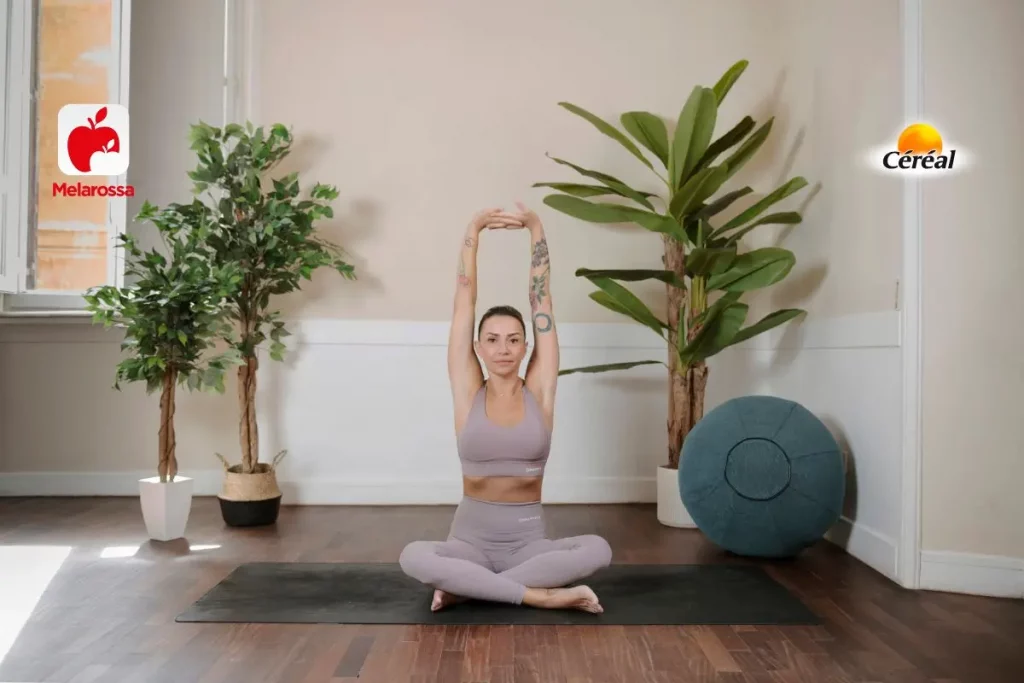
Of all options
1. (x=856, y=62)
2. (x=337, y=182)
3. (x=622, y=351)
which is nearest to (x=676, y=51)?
(x=856, y=62)

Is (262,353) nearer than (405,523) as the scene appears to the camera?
No

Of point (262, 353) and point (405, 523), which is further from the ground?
point (262, 353)

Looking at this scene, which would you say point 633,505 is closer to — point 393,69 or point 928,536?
point 928,536

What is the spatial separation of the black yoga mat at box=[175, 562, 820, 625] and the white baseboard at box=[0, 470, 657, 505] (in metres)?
1.17

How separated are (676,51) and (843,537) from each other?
7.87 feet

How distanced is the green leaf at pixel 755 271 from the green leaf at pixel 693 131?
46 centimetres

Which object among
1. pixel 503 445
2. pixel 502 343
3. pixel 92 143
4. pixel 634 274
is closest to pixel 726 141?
pixel 634 274

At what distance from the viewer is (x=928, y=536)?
2.60m

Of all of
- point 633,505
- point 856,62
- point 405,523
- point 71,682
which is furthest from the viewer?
point 633,505

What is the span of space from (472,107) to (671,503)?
208 cm

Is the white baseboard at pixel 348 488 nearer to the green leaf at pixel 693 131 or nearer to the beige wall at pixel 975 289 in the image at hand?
the green leaf at pixel 693 131

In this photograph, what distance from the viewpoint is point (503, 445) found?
2.43 meters

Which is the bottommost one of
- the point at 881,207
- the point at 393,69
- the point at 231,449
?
the point at 231,449

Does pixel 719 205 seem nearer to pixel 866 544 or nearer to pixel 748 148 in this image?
pixel 748 148
